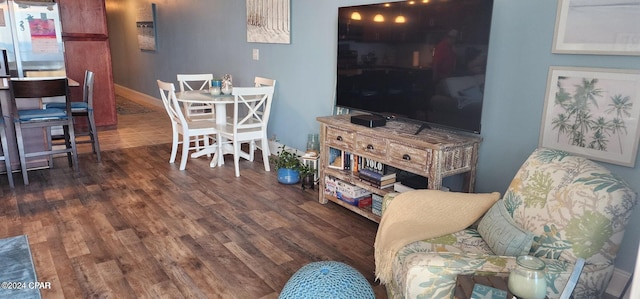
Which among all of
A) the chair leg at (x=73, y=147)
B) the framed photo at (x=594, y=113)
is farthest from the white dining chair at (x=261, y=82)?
the framed photo at (x=594, y=113)

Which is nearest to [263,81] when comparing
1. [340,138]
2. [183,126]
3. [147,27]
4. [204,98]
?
[204,98]

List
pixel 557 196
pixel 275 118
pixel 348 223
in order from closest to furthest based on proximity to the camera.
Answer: pixel 557 196 → pixel 348 223 → pixel 275 118

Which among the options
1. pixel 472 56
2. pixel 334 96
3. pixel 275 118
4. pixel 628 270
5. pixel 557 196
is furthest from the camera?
pixel 275 118

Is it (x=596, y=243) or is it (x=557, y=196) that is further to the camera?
(x=557, y=196)

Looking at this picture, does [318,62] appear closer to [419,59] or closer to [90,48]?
[419,59]

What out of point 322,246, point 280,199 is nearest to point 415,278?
point 322,246

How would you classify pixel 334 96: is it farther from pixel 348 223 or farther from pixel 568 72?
pixel 568 72

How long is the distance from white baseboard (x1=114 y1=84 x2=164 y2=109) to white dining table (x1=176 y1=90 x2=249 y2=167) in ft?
11.8

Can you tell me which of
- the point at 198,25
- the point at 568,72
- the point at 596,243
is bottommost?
the point at 596,243

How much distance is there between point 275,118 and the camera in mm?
5062

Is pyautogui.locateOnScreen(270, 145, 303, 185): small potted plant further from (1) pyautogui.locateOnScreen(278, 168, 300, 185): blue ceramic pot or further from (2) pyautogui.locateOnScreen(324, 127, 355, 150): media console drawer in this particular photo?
(2) pyautogui.locateOnScreen(324, 127, 355, 150): media console drawer

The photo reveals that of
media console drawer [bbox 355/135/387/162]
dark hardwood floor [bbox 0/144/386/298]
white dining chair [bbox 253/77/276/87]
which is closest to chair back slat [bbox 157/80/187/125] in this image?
Result: dark hardwood floor [bbox 0/144/386/298]

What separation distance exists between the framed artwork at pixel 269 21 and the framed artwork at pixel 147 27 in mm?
3574

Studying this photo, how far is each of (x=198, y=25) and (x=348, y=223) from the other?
4.37 m
